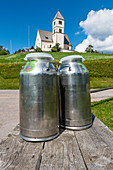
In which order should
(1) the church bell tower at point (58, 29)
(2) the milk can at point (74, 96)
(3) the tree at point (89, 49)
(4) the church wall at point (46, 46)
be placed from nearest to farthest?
(2) the milk can at point (74, 96) < (4) the church wall at point (46, 46) < (1) the church bell tower at point (58, 29) < (3) the tree at point (89, 49)

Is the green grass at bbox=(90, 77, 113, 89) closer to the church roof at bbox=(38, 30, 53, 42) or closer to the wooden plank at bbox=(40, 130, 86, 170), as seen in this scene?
the wooden plank at bbox=(40, 130, 86, 170)

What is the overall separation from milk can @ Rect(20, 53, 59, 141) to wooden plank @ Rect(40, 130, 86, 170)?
100 millimetres

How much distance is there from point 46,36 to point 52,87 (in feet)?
208

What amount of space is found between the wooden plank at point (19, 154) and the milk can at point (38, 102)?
0.24 feet

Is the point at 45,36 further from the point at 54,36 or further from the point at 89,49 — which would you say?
the point at 89,49

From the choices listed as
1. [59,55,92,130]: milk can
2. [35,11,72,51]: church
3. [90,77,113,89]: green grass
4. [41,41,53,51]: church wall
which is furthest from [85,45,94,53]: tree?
[59,55,92,130]: milk can

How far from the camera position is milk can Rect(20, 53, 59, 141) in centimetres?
109

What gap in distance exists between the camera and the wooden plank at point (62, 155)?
814 millimetres

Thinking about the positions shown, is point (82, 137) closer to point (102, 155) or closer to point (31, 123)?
point (102, 155)

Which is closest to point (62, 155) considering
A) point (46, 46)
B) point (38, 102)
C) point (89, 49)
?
point (38, 102)

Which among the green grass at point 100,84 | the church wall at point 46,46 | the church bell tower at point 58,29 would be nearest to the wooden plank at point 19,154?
the green grass at point 100,84

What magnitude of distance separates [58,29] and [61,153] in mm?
62890

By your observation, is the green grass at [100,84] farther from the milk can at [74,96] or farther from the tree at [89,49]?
the tree at [89,49]

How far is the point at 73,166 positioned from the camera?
0.81 m
